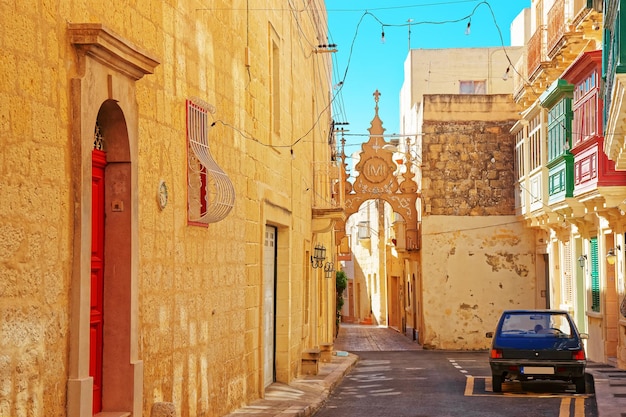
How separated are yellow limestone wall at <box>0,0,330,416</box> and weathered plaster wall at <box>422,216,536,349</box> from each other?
47.6 feet

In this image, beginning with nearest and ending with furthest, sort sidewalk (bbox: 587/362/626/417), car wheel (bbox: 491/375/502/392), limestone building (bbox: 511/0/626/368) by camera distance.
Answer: sidewalk (bbox: 587/362/626/417) < car wheel (bbox: 491/375/502/392) < limestone building (bbox: 511/0/626/368)

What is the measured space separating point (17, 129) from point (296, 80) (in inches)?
495

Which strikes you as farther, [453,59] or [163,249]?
[453,59]

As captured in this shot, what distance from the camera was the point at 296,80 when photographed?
17.9 metres

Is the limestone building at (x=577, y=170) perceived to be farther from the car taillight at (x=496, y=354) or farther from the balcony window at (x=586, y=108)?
the car taillight at (x=496, y=354)

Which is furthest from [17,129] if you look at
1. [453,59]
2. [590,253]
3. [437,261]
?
[453,59]

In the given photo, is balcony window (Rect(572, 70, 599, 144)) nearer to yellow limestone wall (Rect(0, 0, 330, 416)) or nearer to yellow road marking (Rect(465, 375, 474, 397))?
yellow road marking (Rect(465, 375, 474, 397))

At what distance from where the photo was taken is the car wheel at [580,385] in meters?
14.7

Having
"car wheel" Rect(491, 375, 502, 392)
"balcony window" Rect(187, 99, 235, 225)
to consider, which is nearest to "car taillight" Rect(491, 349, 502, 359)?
"car wheel" Rect(491, 375, 502, 392)

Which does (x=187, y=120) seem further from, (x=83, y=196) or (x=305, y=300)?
(x=305, y=300)

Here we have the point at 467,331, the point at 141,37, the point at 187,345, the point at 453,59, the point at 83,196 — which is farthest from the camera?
the point at 453,59

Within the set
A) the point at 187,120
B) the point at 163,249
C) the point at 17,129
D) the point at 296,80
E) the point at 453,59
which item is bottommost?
the point at 163,249

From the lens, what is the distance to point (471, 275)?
31.0m

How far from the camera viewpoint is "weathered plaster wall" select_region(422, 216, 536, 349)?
30.8 m
